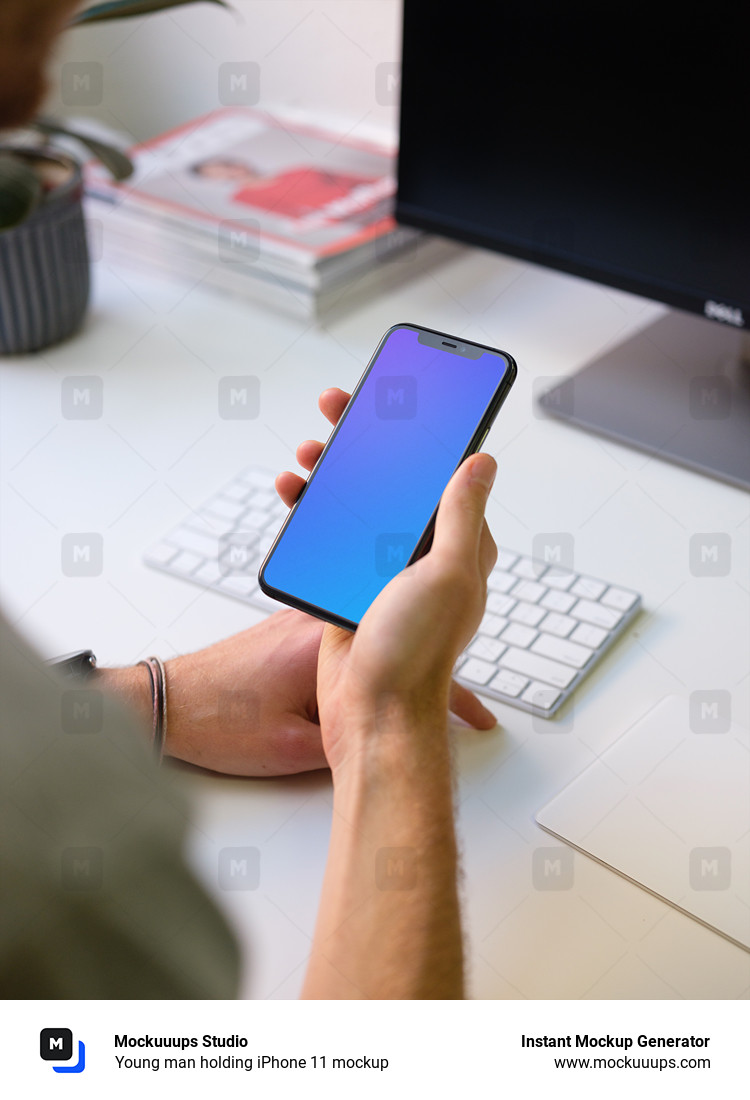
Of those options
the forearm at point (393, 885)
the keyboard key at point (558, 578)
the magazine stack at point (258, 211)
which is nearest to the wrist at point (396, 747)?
the forearm at point (393, 885)

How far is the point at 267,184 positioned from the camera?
120 cm

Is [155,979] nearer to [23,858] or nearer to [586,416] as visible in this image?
[23,858]

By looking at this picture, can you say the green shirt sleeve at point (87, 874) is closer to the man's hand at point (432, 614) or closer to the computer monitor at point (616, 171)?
the man's hand at point (432, 614)

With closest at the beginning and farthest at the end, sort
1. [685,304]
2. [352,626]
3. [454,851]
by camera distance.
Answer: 1. [454,851]
2. [352,626]
3. [685,304]

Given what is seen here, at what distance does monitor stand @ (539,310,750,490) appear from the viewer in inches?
36.0

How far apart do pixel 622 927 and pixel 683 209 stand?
58 cm

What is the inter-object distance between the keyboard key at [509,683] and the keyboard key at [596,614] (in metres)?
0.07

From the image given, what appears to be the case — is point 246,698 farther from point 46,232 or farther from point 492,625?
point 46,232

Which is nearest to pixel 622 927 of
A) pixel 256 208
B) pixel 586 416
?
pixel 586 416

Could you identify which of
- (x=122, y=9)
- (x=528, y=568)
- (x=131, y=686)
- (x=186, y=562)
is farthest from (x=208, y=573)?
(x=122, y=9)

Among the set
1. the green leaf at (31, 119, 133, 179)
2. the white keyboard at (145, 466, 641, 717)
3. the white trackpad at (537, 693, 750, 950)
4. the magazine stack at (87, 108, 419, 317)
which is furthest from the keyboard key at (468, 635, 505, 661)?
the green leaf at (31, 119, 133, 179)

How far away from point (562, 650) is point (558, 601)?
45mm

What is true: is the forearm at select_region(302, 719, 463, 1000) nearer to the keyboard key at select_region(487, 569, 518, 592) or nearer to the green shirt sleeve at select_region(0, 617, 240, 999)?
the green shirt sleeve at select_region(0, 617, 240, 999)
